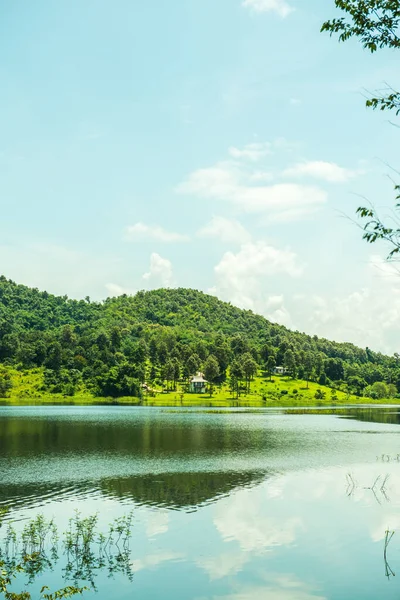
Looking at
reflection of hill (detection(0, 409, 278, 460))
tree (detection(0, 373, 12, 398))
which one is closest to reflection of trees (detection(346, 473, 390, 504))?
reflection of hill (detection(0, 409, 278, 460))

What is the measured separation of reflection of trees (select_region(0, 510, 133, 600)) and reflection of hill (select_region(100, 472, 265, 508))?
7075 millimetres

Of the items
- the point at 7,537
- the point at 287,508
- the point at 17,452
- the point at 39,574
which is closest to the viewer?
the point at 39,574

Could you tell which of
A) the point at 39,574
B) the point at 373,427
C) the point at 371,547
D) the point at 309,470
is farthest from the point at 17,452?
the point at 373,427

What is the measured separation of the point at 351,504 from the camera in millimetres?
35688

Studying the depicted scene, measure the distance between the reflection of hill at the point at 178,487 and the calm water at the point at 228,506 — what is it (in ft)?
0.28

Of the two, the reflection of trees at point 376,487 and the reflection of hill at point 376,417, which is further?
the reflection of hill at point 376,417

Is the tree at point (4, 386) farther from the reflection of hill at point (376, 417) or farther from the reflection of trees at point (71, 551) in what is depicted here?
the reflection of trees at point (71, 551)

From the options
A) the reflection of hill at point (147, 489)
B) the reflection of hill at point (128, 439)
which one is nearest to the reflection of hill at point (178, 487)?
the reflection of hill at point (147, 489)

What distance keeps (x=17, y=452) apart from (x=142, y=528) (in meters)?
30.7

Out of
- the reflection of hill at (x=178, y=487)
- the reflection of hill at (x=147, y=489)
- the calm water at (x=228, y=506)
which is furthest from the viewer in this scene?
the reflection of hill at (x=178, y=487)

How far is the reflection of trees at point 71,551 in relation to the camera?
75.8ft

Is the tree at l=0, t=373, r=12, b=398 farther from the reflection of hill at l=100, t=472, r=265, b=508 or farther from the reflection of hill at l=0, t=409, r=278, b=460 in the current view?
the reflection of hill at l=100, t=472, r=265, b=508

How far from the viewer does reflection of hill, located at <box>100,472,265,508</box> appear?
1406 inches

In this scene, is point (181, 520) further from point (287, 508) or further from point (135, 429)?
point (135, 429)
